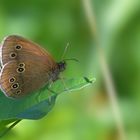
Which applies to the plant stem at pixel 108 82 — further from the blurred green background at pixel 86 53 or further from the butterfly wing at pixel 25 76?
the blurred green background at pixel 86 53

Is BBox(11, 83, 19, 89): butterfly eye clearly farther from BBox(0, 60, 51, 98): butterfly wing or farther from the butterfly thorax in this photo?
the butterfly thorax

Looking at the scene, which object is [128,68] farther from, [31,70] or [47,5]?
[31,70]

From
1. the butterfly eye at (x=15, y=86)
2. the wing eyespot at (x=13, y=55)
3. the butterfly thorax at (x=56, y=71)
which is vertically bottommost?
the butterfly eye at (x=15, y=86)

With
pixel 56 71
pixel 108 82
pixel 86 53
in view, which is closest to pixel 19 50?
pixel 56 71

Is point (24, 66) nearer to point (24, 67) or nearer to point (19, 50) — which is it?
point (24, 67)

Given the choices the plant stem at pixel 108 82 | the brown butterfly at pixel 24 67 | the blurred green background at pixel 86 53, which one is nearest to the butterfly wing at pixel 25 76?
the brown butterfly at pixel 24 67

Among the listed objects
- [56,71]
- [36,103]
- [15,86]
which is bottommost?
[36,103]
